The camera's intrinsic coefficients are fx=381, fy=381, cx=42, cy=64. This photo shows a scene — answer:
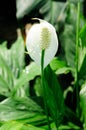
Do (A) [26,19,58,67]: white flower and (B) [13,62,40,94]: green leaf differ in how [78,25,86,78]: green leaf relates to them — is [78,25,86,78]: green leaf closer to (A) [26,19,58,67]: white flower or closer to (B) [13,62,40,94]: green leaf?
(B) [13,62,40,94]: green leaf

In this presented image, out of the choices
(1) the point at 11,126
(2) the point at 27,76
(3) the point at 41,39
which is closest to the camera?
(3) the point at 41,39

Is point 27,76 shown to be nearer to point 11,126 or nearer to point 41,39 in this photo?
point 11,126

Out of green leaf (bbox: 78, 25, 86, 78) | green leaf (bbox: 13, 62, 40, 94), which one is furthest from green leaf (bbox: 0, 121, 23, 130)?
green leaf (bbox: 78, 25, 86, 78)

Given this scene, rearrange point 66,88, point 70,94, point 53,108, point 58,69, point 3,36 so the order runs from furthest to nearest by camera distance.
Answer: point 3,36, point 66,88, point 70,94, point 58,69, point 53,108

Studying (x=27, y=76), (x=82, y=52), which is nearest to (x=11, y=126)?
(x=27, y=76)

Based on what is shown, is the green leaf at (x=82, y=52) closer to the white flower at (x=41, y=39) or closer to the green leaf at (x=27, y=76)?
the green leaf at (x=27, y=76)

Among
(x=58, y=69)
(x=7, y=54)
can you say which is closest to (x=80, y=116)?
(x=58, y=69)

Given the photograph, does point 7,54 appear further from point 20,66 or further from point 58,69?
point 58,69

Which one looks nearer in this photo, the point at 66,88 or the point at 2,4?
the point at 66,88
